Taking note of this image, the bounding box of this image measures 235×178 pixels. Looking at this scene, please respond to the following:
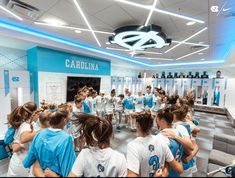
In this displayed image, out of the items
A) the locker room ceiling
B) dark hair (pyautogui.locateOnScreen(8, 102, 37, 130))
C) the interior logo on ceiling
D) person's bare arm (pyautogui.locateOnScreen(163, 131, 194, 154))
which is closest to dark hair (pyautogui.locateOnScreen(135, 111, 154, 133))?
person's bare arm (pyautogui.locateOnScreen(163, 131, 194, 154))

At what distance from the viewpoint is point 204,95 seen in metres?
9.28

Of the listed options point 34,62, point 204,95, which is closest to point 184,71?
point 204,95

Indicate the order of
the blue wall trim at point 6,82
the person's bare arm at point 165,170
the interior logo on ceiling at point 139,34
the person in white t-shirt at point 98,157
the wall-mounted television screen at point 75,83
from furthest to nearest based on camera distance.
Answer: the wall-mounted television screen at point 75,83 → the blue wall trim at point 6,82 → the interior logo on ceiling at point 139,34 → the person's bare arm at point 165,170 → the person in white t-shirt at point 98,157

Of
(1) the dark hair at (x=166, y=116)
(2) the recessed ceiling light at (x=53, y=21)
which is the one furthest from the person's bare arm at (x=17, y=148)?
(2) the recessed ceiling light at (x=53, y=21)

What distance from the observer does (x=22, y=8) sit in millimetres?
2680

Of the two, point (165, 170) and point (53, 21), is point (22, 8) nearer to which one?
point (53, 21)

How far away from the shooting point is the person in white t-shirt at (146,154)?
1170mm

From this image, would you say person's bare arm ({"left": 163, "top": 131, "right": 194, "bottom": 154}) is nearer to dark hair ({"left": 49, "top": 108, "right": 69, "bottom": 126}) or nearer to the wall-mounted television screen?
dark hair ({"left": 49, "top": 108, "right": 69, "bottom": 126})

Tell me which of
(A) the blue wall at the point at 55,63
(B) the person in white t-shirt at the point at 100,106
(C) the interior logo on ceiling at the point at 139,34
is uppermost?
(C) the interior logo on ceiling at the point at 139,34

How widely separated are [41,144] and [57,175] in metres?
0.32

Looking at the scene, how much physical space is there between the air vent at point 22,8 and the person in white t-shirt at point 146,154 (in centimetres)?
300

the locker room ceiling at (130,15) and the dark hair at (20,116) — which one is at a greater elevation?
the locker room ceiling at (130,15)

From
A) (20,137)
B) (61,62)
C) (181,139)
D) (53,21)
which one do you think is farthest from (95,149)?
(61,62)

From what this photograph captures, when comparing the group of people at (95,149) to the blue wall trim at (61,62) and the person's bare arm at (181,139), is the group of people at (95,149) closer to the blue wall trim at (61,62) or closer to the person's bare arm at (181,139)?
the person's bare arm at (181,139)
